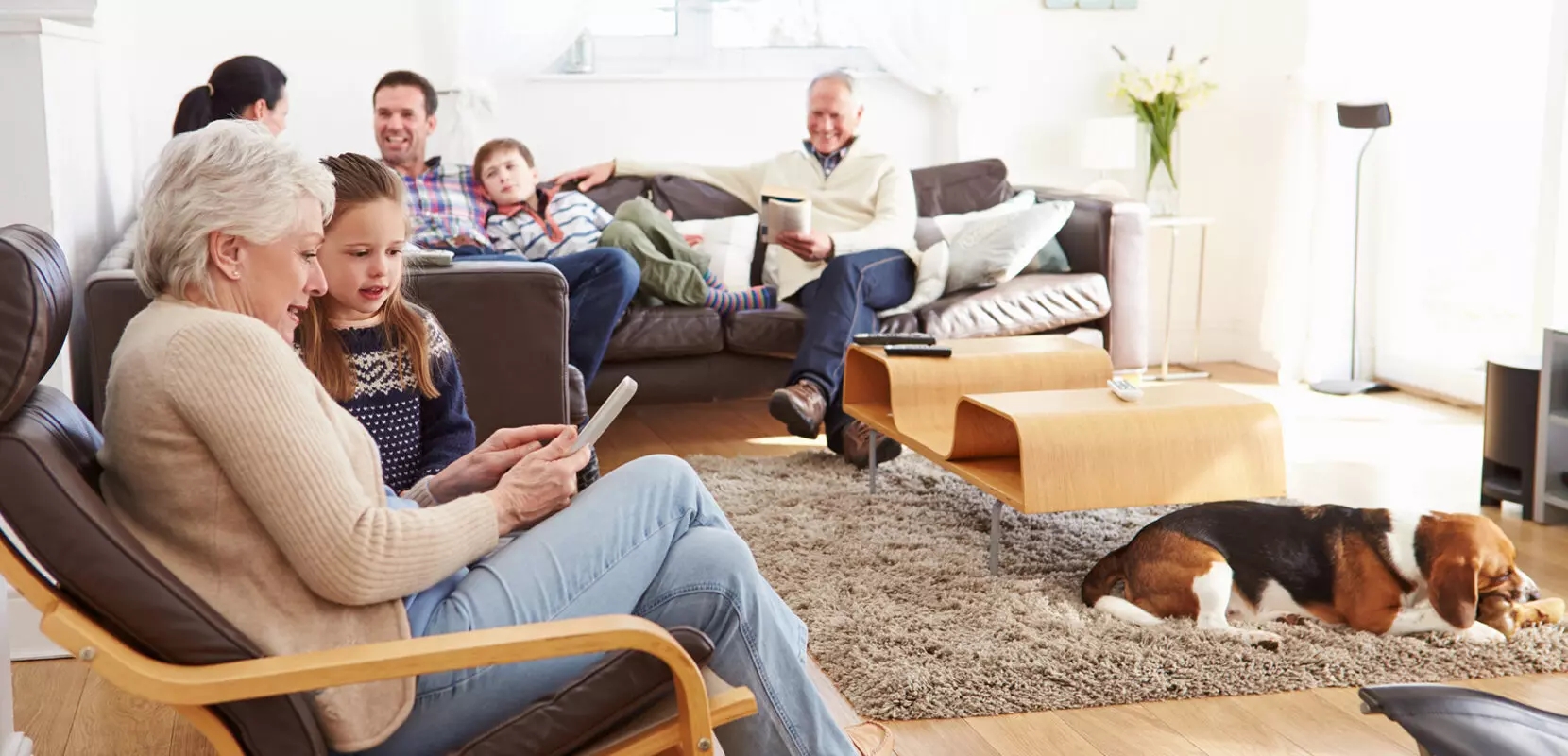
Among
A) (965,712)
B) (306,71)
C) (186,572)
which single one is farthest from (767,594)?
(306,71)

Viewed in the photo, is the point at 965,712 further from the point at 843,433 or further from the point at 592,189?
the point at 592,189

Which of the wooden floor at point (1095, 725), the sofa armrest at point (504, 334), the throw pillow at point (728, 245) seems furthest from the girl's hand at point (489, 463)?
the throw pillow at point (728, 245)

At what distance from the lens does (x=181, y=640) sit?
1454 millimetres

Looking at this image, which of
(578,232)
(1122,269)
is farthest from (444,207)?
(1122,269)

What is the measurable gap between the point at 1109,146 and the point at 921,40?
2.95 ft

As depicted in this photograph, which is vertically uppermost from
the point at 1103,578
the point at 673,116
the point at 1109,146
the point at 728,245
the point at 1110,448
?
the point at 673,116

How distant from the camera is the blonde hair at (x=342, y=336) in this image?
2.17 metres

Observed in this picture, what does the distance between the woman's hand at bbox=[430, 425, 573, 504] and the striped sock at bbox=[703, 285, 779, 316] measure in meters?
2.81

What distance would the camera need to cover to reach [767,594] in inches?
70.4

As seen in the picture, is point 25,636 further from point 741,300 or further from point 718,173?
point 718,173

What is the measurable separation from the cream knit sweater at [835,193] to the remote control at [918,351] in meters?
1.03

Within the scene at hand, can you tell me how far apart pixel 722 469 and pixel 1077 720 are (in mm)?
1932

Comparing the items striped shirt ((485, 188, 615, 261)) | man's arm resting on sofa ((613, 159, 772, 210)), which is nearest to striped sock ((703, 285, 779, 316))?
striped shirt ((485, 188, 615, 261))

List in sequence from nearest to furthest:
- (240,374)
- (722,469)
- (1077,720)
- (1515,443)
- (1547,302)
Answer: (240,374), (1077,720), (1515,443), (722,469), (1547,302)
